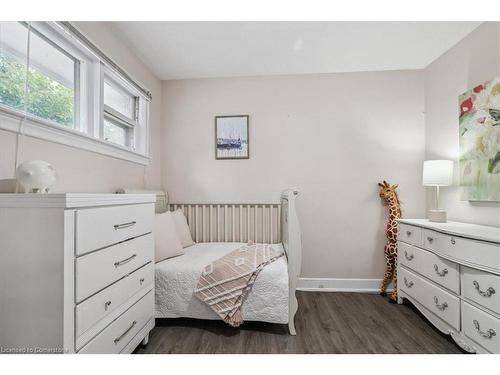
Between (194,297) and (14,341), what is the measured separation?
98 centimetres

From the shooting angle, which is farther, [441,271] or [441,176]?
[441,176]

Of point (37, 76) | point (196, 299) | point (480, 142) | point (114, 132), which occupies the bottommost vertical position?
point (196, 299)

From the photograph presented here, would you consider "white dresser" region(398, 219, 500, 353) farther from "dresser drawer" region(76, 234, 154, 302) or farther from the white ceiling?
"dresser drawer" region(76, 234, 154, 302)

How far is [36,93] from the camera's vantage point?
1339 mm

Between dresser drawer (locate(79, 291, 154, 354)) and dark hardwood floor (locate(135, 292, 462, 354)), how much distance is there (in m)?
0.27

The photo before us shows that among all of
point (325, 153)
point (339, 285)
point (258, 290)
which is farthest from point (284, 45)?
point (339, 285)

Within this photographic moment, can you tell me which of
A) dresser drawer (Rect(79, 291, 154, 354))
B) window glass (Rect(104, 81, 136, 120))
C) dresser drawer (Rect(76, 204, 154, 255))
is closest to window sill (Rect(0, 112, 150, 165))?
window glass (Rect(104, 81, 136, 120))

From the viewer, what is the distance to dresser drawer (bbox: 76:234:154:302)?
0.95 metres

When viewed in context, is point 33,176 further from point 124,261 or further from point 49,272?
point 124,261

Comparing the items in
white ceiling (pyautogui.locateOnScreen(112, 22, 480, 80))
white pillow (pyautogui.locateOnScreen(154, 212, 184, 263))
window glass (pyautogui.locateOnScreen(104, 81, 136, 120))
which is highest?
white ceiling (pyautogui.locateOnScreen(112, 22, 480, 80))

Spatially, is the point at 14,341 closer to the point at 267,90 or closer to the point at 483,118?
the point at 267,90

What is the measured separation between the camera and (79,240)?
928 millimetres

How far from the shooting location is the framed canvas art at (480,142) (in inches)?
67.4

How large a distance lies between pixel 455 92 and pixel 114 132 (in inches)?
121
